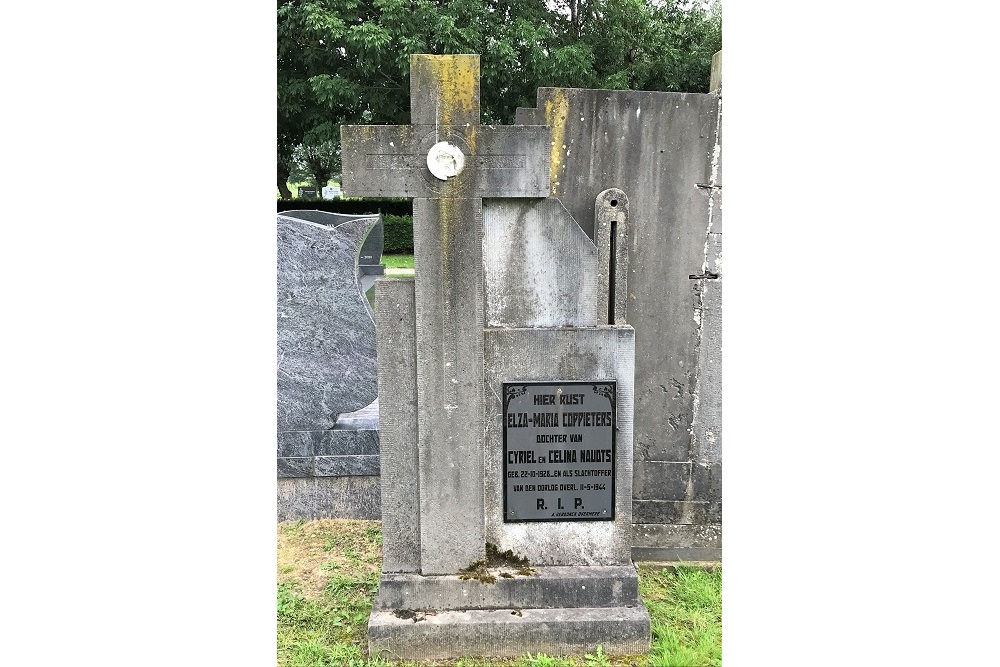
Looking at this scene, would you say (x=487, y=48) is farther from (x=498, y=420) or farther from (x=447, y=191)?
(x=498, y=420)

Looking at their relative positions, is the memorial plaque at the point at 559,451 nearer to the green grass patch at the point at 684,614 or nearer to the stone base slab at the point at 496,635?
the stone base slab at the point at 496,635

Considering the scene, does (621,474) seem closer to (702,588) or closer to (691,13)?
(702,588)

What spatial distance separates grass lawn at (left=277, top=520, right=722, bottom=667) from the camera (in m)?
3.81

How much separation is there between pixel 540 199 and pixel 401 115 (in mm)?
11367

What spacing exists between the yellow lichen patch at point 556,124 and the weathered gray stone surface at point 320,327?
5.77 ft

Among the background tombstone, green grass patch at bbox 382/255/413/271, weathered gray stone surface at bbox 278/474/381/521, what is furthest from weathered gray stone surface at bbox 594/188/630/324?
green grass patch at bbox 382/255/413/271

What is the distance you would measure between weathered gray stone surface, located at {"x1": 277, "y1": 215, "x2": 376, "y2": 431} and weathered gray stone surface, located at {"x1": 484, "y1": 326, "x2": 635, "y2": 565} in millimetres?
2162

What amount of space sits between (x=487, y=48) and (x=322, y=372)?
8.96 metres

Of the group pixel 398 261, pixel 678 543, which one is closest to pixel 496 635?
pixel 678 543

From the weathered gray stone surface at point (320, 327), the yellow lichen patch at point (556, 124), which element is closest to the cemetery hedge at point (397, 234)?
the weathered gray stone surface at point (320, 327)

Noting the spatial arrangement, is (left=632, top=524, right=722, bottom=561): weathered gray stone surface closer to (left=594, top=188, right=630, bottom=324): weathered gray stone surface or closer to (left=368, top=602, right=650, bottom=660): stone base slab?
(left=368, top=602, right=650, bottom=660): stone base slab

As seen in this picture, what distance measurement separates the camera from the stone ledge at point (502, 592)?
12.7ft

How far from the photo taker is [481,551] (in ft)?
12.8

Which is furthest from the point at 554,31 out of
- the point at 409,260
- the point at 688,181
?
the point at 688,181
